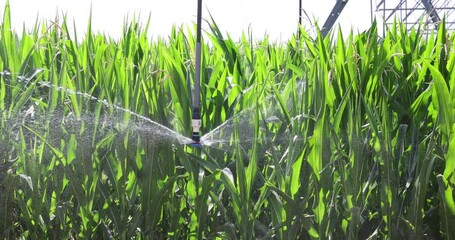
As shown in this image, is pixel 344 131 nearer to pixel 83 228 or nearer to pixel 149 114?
pixel 149 114

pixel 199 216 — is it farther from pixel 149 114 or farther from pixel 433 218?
pixel 433 218

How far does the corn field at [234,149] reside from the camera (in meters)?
1.24

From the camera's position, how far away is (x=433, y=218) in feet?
4.26

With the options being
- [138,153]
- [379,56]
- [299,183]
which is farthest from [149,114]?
[379,56]

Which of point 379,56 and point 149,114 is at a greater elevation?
point 379,56

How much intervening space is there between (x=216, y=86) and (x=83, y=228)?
0.37 meters

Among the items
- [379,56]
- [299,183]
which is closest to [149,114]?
[299,183]

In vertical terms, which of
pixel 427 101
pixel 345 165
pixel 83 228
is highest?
pixel 427 101

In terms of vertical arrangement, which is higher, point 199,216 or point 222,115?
point 222,115

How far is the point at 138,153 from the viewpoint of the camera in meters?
1.30

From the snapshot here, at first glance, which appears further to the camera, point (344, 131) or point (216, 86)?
point (216, 86)

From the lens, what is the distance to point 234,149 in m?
1.28

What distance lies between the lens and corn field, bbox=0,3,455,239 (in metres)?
1.24

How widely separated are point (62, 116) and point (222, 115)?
11.8 inches
